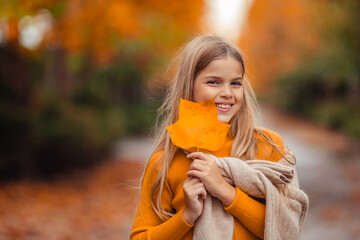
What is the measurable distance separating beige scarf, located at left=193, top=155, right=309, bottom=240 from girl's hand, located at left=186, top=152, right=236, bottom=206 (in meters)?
0.04

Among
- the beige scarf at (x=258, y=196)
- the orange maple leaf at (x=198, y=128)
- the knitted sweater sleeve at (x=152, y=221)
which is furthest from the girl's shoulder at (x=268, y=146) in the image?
the knitted sweater sleeve at (x=152, y=221)

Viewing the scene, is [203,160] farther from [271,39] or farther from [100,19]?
[271,39]

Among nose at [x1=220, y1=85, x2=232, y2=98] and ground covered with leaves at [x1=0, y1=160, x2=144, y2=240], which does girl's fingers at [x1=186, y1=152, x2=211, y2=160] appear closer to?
nose at [x1=220, y1=85, x2=232, y2=98]

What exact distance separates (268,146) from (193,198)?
19.1 inches

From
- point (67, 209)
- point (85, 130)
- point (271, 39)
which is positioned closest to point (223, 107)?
point (67, 209)

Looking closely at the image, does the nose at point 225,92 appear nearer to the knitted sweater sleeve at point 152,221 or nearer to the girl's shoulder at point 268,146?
the girl's shoulder at point 268,146

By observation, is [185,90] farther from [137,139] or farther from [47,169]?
[137,139]

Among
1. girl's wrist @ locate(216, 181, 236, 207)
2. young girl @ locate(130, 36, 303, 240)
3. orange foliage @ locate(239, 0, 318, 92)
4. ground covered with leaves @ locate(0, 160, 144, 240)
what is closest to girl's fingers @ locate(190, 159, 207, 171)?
young girl @ locate(130, 36, 303, 240)

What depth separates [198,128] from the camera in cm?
160

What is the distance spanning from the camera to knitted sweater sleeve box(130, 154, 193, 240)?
157 centimetres

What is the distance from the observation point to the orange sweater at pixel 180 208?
158 centimetres

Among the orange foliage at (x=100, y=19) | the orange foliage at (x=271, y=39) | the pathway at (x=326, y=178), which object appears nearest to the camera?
the pathway at (x=326, y=178)

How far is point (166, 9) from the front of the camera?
7.43 m

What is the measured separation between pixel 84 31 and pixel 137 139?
32.6 ft
